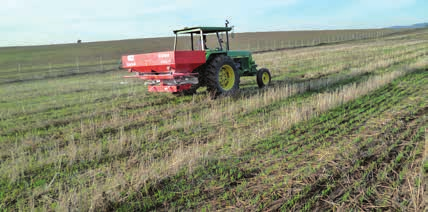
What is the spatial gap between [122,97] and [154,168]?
256 inches

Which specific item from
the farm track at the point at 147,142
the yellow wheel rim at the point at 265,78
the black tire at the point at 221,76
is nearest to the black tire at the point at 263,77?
the yellow wheel rim at the point at 265,78

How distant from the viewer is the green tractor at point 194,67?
7820 millimetres

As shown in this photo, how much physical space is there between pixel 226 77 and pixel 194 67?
1.39m

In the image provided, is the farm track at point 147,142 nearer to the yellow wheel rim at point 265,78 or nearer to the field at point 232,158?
the field at point 232,158

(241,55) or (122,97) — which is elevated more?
(241,55)

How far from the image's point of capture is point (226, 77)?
30.5ft

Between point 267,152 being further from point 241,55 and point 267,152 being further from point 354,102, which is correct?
point 241,55

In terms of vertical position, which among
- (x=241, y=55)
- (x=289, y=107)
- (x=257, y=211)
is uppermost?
(x=241, y=55)

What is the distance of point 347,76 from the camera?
1062cm

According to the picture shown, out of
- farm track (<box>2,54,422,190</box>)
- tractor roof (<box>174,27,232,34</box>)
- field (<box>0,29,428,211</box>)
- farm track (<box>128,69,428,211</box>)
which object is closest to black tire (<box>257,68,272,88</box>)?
tractor roof (<box>174,27,232,34</box>)

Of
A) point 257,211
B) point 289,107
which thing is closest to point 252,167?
point 257,211

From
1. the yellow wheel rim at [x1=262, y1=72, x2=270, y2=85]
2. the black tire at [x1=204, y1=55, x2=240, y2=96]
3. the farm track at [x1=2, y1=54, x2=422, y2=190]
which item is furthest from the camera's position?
the yellow wheel rim at [x1=262, y1=72, x2=270, y2=85]

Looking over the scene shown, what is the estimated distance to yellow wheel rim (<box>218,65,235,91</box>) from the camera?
9.12 m

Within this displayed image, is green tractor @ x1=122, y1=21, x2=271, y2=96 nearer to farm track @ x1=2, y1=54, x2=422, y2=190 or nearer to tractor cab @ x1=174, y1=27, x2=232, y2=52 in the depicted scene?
tractor cab @ x1=174, y1=27, x2=232, y2=52
